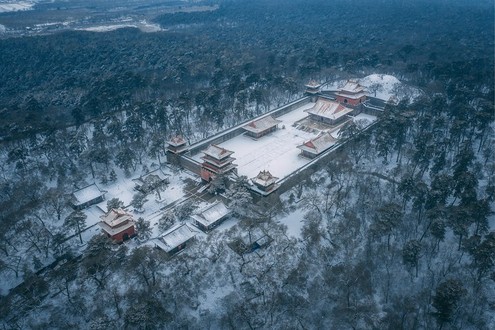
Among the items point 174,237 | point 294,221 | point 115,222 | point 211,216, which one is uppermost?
point 115,222

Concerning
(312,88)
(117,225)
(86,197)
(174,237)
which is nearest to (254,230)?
(174,237)

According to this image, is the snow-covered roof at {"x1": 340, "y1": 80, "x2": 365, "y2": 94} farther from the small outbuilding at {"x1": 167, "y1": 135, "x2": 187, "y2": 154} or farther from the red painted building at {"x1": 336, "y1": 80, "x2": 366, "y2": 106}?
the small outbuilding at {"x1": 167, "y1": 135, "x2": 187, "y2": 154}

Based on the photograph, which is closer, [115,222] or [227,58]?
[115,222]

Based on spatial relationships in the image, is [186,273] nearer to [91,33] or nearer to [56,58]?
[56,58]

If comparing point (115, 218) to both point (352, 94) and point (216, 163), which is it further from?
point (352, 94)

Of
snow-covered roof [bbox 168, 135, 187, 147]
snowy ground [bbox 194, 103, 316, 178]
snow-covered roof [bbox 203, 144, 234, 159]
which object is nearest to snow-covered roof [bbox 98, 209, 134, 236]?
snow-covered roof [bbox 203, 144, 234, 159]

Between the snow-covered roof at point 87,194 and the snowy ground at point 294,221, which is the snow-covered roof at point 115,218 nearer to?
the snow-covered roof at point 87,194
